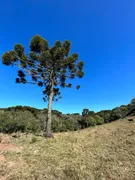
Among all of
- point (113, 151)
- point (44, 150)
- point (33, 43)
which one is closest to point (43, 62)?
point (33, 43)

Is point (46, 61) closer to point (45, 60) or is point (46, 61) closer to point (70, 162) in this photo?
point (45, 60)

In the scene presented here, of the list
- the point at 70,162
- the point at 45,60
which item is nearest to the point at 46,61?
the point at 45,60

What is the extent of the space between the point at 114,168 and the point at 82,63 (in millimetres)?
9680

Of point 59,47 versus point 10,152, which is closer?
point 10,152

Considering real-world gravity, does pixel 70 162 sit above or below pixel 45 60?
below

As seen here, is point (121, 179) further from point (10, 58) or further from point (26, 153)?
point (10, 58)

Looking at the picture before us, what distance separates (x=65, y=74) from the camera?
1282cm

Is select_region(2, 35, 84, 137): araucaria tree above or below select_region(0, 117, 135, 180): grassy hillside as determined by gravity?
above

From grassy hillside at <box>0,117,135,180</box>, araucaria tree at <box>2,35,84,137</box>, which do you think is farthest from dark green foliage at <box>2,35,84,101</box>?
grassy hillside at <box>0,117,135,180</box>

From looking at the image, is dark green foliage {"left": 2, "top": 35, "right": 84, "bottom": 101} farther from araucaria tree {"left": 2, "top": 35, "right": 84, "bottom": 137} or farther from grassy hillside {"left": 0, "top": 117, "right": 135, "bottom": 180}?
grassy hillside {"left": 0, "top": 117, "right": 135, "bottom": 180}

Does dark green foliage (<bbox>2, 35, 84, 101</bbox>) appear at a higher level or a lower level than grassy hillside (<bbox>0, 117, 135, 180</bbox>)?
higher

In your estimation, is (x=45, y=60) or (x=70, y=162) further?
(x=45, y=60)

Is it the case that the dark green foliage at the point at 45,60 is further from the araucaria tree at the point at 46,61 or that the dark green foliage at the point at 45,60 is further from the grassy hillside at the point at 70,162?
the grassy hillside at the point at 70,162

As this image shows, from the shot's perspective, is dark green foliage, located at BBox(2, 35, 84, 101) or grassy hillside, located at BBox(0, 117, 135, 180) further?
dark green foliage, located at BBox(2, 35, 84, 101)
